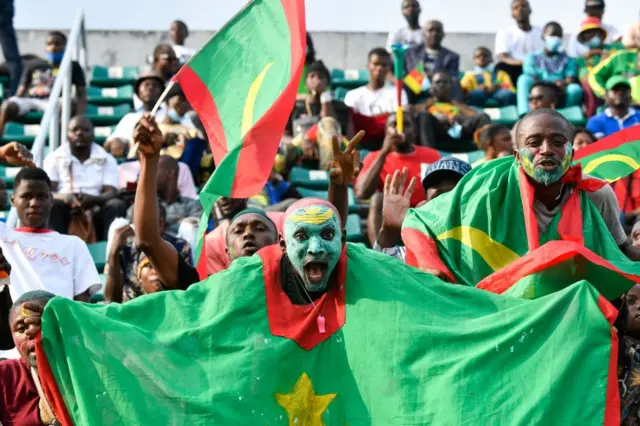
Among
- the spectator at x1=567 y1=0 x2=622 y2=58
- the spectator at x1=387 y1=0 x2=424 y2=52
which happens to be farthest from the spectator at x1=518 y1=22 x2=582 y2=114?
the spectator at x1=387 y1=0 x2=424 y2=52

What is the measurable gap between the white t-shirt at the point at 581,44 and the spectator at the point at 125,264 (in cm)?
795

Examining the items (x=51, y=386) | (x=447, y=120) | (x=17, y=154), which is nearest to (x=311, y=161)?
(x=447, y=120)

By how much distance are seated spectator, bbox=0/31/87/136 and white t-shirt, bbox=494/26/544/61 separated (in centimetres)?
436

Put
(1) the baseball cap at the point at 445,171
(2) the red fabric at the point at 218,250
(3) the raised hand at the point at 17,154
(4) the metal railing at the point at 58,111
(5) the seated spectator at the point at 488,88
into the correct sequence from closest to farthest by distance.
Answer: (2) the red fabric at the point at 218,250, (1) the baseball cap at the point at 445,171, (3) the raised hand at the point at 17,154, (4) the metal railing at the point at 58,111, (5) the seated spectator at the point at 488,88

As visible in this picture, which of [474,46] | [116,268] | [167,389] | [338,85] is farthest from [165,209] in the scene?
[474,46]

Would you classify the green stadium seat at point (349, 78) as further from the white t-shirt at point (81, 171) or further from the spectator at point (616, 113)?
the white t-shirt at point (81, 171)

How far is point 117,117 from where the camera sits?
1616 centimetres

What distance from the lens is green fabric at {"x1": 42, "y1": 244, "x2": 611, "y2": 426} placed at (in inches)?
287

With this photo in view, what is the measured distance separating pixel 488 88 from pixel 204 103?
7953mm

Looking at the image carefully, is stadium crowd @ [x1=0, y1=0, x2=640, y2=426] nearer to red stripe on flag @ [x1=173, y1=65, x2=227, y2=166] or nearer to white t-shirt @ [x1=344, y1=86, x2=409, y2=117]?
white t-shirt @ [x1=344, y1=86, x2=409, y2=117]

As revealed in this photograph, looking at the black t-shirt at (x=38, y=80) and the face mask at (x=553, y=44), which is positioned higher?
the face mask at (x=553, y=44)

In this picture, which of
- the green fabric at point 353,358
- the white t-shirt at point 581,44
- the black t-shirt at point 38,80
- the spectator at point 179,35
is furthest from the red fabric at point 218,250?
the white t-shirt at point 581,44

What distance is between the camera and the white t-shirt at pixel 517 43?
17.1 meters

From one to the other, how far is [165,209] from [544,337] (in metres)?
4.78
